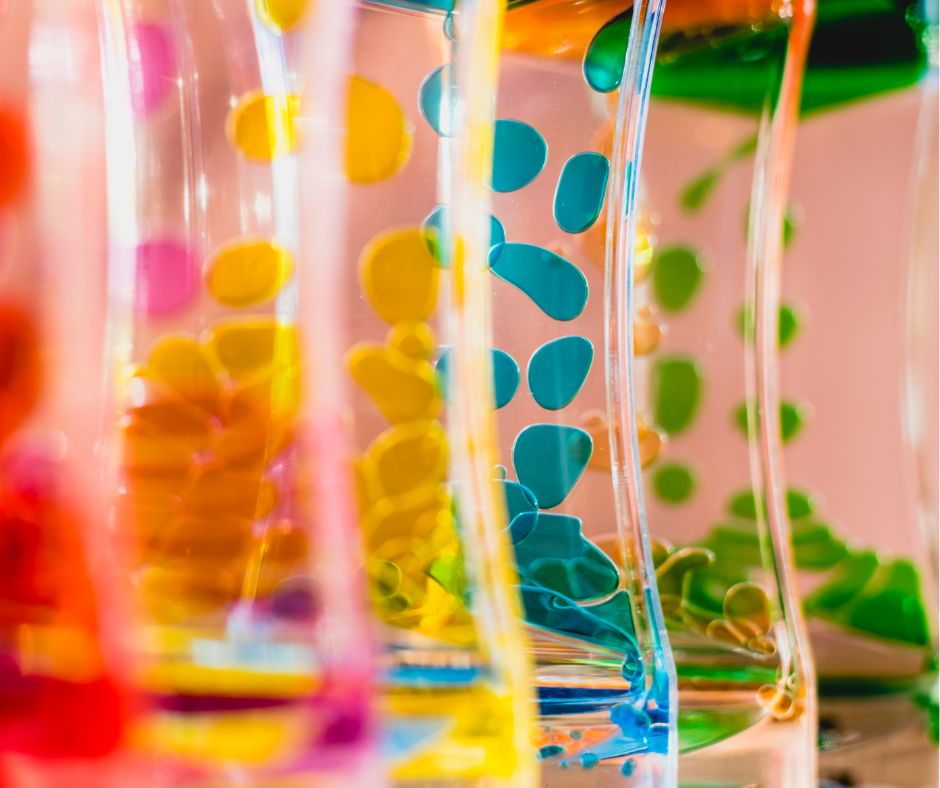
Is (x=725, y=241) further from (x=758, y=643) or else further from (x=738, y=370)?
(x=758, y=643)

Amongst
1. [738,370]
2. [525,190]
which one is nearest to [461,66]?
[525,190]

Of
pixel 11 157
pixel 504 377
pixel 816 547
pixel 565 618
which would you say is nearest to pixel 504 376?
pixel 504 377

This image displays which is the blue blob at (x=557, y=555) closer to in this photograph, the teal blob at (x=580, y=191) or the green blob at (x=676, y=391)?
the teal blob at (x=580, y=191)

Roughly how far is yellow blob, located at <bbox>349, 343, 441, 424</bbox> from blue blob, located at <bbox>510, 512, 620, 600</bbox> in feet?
0.22

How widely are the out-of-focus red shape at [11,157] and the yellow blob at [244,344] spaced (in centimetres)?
12

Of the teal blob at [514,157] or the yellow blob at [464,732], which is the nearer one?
the yellow blob at [464,732]

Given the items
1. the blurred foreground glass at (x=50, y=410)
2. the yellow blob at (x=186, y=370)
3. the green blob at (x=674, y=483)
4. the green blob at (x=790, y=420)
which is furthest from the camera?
the green blob at (x=790, y=420)

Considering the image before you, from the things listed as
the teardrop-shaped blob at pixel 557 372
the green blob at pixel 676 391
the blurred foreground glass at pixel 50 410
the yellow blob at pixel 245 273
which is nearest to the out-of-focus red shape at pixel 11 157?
the blurred foreground glass at pixel 50 410

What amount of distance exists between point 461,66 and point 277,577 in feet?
0.67

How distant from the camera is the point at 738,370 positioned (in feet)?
2.50

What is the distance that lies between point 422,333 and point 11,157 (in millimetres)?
163

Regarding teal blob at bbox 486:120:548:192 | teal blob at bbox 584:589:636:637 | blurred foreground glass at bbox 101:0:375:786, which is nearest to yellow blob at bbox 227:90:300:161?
blurred foreground glass at bbox 101:0:375:786

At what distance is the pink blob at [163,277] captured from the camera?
35 centimetres

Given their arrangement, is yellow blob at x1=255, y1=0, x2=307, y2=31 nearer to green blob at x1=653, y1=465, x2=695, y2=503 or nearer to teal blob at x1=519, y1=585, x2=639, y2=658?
teal blob at x1=519, y1=585, x2=639, y2=658
